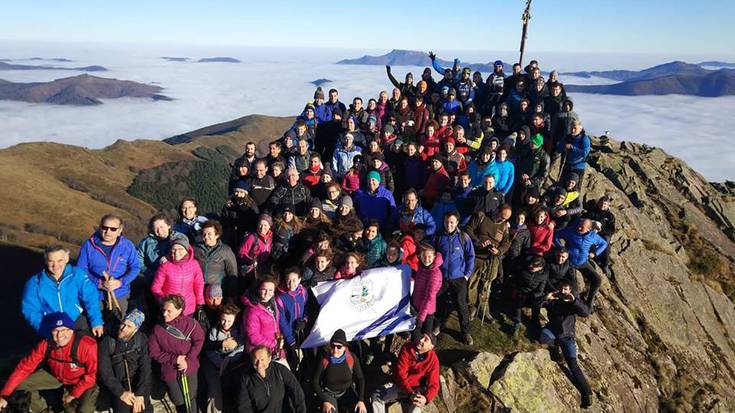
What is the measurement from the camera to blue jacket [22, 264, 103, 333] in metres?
7.76

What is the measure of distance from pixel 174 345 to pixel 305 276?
312 centimetres

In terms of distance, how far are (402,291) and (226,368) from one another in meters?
4.49

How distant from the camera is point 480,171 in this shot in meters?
14.9

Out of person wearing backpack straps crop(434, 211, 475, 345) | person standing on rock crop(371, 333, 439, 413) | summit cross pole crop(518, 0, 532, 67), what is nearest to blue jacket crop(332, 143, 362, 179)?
person wearing backpack straps crop(434, 211, 475, 345)

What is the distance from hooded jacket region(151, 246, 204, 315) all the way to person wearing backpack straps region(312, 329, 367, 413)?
307 cm

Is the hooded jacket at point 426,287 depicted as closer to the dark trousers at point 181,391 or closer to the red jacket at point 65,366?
the dark trousers at point 181,391

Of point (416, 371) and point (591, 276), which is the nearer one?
point (416, 371)

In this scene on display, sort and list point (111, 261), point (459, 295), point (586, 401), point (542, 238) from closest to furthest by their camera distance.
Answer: point (111, 261) → point (459, 295) → point (586, 401) → point (542, 238)

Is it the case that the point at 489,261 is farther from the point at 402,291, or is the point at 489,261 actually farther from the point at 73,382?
the point at 73,382

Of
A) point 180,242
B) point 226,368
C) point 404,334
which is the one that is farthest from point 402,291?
point 180,242

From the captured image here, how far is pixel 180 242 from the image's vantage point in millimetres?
8664

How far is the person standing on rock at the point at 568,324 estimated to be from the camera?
11242 millimetres

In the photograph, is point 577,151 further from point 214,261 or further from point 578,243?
point 214,261

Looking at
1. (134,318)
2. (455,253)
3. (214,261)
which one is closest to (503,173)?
(455,253)
